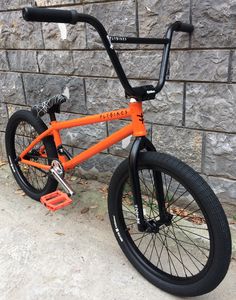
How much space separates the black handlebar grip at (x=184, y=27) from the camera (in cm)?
205

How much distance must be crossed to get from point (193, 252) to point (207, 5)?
1.64 meters

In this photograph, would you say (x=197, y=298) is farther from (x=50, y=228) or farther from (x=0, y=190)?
(x=0, y=190)

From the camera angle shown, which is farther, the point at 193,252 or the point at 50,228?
the point at 50,228

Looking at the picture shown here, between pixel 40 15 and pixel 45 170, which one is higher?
pixel 40 15

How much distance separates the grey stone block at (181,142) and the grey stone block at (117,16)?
0.69 meters

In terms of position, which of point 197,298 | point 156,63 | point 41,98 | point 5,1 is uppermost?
point 5,1

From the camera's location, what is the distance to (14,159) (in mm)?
3238

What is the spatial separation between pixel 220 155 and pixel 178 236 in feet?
2.16

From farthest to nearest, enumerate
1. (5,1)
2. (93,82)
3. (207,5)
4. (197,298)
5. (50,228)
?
1. (5,1)
2. (93,82)
3. (50,228)
4. (207,5)
5. (197,298)

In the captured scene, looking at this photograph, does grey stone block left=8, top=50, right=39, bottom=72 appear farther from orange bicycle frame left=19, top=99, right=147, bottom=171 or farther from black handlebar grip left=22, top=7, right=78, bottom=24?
black handlebar grip left=22, top=7, right=78, bottom=24

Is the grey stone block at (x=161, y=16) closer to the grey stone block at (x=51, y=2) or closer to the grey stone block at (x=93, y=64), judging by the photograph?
the grey stone block at (x=93, y=64)

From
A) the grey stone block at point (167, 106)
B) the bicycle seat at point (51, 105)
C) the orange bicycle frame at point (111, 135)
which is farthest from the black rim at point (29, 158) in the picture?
the grey stone block at point (167, 106)

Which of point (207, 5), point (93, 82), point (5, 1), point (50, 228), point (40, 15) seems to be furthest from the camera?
point (5, 1)

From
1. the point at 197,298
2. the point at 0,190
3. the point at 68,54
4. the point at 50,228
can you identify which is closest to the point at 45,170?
the point at 50,228
